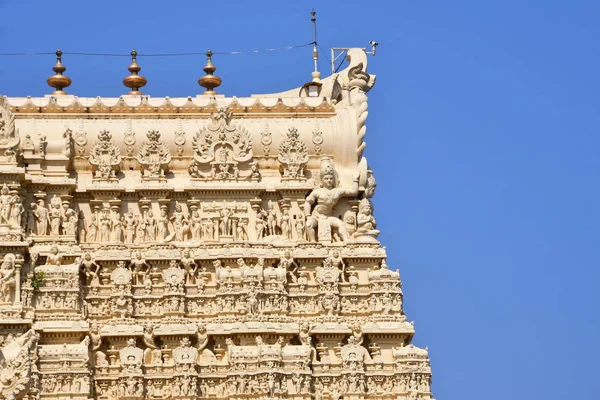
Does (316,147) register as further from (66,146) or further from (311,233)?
(66,146)

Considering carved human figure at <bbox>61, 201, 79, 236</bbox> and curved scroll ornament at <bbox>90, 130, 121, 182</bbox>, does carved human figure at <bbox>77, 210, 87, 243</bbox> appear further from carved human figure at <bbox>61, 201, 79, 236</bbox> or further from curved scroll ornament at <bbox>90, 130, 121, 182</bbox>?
curved scroll ornament at <bbox>90, 130, 121, 182</bbox>

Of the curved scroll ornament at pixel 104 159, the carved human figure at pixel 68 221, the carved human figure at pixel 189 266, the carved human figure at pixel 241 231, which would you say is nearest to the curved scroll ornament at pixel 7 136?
the carved human figure at pixel 68 221

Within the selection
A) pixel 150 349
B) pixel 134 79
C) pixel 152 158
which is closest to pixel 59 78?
pixel 134 79

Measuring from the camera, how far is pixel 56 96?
54781 mm

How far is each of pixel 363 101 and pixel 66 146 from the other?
7566 mm

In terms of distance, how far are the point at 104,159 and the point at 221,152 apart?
2.89 meters

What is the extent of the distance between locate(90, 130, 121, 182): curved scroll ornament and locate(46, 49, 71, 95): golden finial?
196 inches

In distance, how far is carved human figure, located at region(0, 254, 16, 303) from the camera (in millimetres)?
50219

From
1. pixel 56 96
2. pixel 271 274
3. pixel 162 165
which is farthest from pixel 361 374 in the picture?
pixel 56 96

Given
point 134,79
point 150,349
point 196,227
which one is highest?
point 134,79

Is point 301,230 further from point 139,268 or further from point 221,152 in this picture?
point 139,268

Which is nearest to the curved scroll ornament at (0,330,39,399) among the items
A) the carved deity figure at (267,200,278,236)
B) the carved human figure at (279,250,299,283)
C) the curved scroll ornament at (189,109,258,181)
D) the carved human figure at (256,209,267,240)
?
the carved human figure at (279,250,299,283)

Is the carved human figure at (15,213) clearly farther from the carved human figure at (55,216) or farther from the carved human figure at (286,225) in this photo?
the carved human figure at (286,225)

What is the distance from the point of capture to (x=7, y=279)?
165ft
